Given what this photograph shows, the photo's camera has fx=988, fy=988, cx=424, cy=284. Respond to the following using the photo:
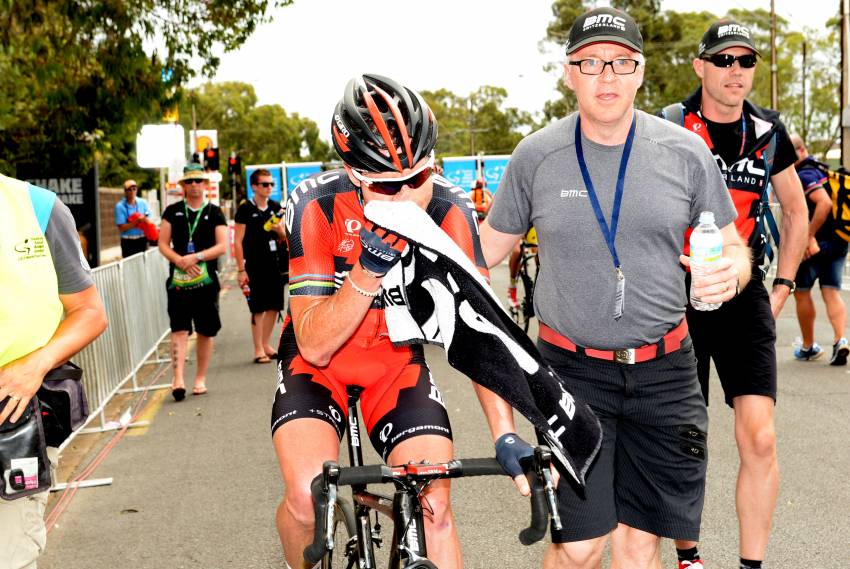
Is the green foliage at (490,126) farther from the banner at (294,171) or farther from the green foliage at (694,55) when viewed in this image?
the banner at (294,171)

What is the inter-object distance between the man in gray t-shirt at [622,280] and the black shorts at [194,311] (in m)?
7.08

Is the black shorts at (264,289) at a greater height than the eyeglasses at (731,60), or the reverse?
the eyeglasses at (731,60)

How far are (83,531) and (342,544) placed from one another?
70.5 inches

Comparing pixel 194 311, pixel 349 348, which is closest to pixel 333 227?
pixel 349 348

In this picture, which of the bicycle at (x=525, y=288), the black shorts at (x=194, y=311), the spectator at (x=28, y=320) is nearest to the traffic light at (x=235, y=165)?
the bicycle at (x=525, y=288)

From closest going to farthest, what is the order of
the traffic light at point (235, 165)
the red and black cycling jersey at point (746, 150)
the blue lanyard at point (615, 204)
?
the blue lanyard at point (615, 204) < the red and black cycling jersey at point (746, 150) < the traffic light at point (235, 165)

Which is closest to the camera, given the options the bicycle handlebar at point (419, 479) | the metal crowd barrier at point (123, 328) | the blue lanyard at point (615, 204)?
the bicycle handlebar at point (419, 479)

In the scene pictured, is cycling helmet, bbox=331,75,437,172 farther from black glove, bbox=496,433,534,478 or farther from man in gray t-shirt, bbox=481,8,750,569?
black glove, bbox=496,433,534,478

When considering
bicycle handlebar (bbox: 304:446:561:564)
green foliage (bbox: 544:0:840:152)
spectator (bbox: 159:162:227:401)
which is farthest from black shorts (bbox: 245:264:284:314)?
green foliage (bbox: 544:0:840:152)

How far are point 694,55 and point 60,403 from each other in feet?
206

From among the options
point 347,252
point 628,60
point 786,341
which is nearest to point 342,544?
Answer: point 347,252

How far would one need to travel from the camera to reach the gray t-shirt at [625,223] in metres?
3.67

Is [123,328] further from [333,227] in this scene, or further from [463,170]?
[463,170]

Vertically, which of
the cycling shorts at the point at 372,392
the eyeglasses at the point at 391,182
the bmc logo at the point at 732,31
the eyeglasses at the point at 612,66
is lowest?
the cycling shorts at the point at 372,392
